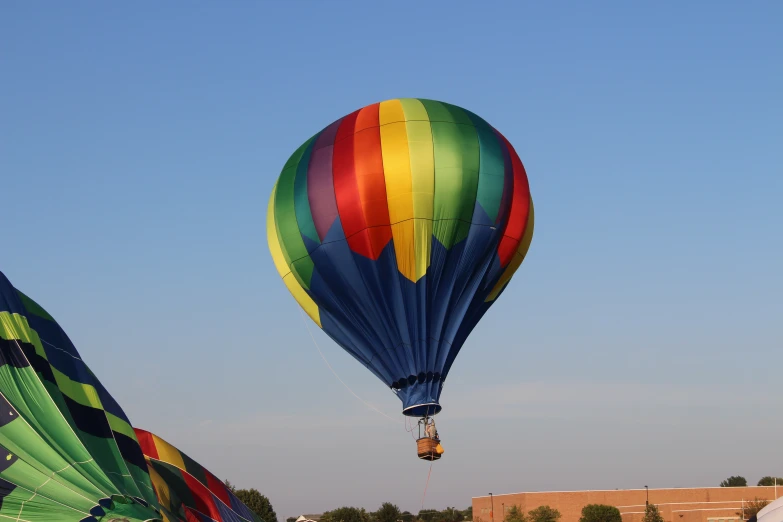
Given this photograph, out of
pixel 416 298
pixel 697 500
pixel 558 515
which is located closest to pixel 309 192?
pixel 416 298

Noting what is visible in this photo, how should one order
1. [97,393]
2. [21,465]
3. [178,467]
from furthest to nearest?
[178,467] → [97,393] → [21,465]

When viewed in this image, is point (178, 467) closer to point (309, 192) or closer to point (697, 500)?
point (309, 192)

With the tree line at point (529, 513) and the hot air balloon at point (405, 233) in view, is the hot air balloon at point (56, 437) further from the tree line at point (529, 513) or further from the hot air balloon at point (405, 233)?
the tree line at point (529, 513)

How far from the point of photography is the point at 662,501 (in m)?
76.5

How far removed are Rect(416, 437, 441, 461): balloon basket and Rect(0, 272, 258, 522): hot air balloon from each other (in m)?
10.8

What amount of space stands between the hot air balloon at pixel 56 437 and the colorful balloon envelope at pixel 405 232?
11.6 meters

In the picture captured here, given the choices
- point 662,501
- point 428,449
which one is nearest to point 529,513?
point 662,501

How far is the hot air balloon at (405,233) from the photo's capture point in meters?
28.1

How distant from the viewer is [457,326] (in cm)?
2886

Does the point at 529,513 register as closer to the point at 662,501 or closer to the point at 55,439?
the point at 662,501

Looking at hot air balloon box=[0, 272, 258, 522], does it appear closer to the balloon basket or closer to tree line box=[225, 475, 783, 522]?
the balloon basket

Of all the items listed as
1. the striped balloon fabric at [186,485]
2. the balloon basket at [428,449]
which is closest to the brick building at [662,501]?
the balloon basket at [428,449]

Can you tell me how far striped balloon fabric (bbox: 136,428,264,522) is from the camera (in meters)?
19.8

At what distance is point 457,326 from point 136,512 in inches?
598
